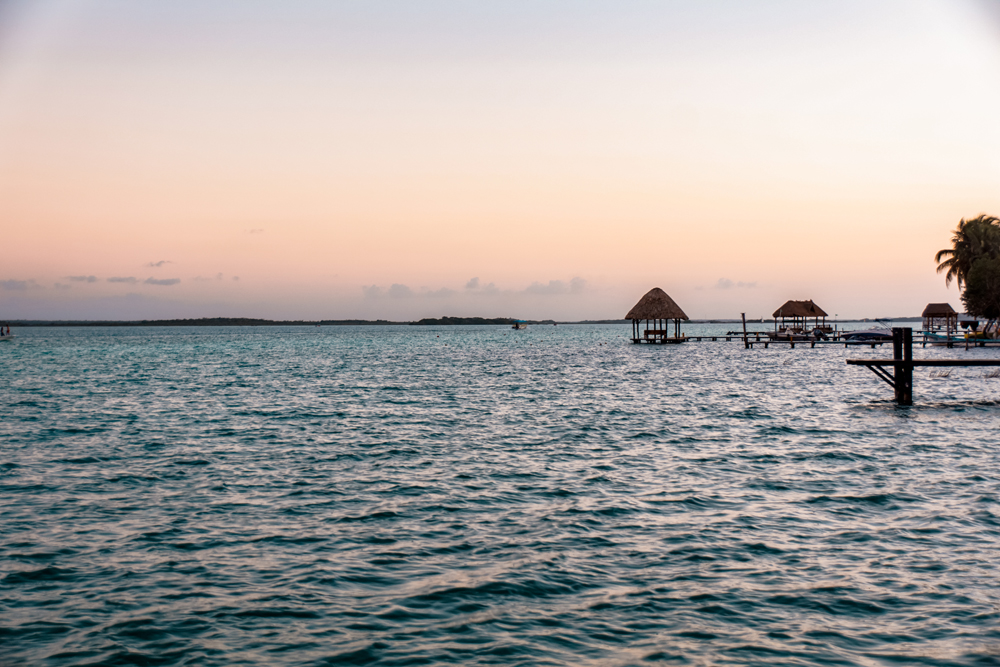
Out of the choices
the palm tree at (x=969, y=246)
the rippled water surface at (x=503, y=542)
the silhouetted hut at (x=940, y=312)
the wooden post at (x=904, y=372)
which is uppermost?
the palm tree at (x=969, y=246)

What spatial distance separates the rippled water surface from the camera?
7.35 metres

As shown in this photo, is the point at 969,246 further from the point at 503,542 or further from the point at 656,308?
the point at 503,542

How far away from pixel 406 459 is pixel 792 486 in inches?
330

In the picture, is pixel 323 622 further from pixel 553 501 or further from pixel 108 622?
pixel 553 501

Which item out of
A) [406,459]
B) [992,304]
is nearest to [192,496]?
[406,459]

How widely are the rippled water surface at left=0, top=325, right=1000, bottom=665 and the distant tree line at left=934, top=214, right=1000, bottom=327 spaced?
57268mm

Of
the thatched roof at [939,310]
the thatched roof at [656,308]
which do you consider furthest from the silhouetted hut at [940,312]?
the thatched roof at [656,308]

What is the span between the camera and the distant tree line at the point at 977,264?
7177 cm

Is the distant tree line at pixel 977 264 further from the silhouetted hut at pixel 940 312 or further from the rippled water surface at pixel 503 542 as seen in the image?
the rippled water surface at pixel 503 542

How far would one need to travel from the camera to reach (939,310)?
306 feet

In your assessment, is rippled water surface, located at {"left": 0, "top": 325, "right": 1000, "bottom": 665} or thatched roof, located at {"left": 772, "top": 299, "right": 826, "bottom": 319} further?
thatched roof, located at {"left": 772, "top": 299, "right": 826, "bottom": 319}

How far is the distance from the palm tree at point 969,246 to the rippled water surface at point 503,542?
64469 millimetres

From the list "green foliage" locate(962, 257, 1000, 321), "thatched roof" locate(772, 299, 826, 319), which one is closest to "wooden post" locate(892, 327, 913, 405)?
"green foliage" locate(962, 257, 1000, 321)

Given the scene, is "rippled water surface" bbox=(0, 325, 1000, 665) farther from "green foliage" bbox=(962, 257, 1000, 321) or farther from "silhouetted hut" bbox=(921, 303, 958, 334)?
"silhouetted hut" bbox=(921, 303, 958, 334)
